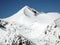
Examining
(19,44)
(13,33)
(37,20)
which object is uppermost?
(37,20)

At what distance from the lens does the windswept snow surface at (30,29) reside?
67.6 ft

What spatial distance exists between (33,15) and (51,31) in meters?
5.24

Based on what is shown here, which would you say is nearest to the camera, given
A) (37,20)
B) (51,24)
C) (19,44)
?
(19,44)

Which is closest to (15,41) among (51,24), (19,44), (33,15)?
(19,44)

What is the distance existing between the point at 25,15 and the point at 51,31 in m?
5.64

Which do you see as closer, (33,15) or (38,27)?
(38,27)

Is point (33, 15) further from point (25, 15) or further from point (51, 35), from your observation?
point (51, 35)

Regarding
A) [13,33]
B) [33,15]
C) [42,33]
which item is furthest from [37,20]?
[13,33]

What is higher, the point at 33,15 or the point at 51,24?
the point at 33,15

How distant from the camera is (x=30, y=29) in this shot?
78.4 feet

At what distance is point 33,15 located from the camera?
87.4ft

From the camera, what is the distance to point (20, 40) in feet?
65.6

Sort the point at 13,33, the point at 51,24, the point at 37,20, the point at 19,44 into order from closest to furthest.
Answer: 1. the point at 19,44
2. the point at 13,33
3. the point at 51,24
4. the point at 37,20

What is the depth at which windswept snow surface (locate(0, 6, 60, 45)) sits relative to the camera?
20594 millimetres
